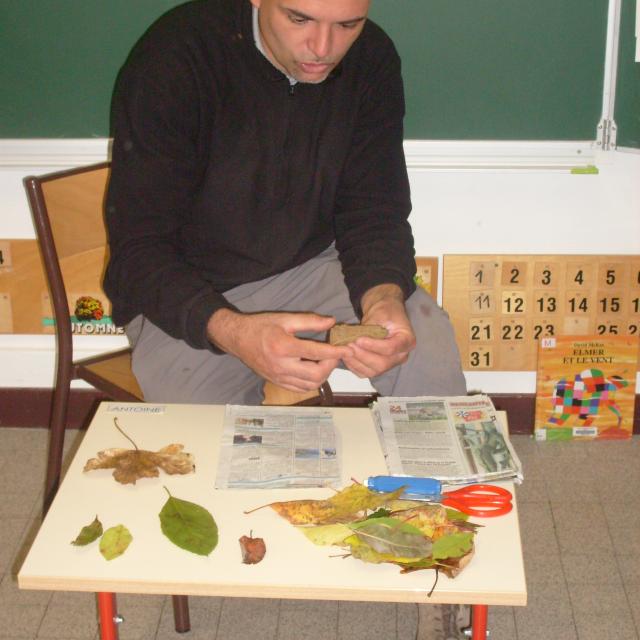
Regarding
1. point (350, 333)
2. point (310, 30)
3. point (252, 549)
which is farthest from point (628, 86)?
point (252, 549)

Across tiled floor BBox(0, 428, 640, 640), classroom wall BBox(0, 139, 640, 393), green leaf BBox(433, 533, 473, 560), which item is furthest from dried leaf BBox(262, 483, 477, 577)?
classroom wall BBox(0, 139, 640, 393)

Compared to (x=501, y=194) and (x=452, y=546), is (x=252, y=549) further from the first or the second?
(x=501, y=194)

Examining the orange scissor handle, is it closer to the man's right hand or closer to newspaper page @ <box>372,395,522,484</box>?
newspaper page @ <box>372,395,522,484</box>

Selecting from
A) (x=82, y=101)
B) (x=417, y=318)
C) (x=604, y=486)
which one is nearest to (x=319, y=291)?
(x=417, y=318)

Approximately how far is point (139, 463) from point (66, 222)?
0.71m

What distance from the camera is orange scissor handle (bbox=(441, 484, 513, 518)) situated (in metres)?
1.24

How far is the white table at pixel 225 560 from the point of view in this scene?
1110 millimetres

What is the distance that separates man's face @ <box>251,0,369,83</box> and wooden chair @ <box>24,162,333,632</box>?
51cm

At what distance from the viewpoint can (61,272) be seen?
186 centimetres

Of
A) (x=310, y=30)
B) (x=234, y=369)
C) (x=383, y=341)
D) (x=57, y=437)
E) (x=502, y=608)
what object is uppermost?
(x=310, y=30)

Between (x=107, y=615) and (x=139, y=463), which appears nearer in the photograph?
(x=107, y=615)

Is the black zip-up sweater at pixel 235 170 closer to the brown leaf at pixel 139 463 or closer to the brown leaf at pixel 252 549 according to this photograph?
the brown leaf at pixel 139 463

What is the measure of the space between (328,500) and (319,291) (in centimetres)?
70

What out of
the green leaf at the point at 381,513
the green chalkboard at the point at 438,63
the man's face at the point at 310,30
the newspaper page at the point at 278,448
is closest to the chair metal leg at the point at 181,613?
the newspaper page at the point at 278,448
